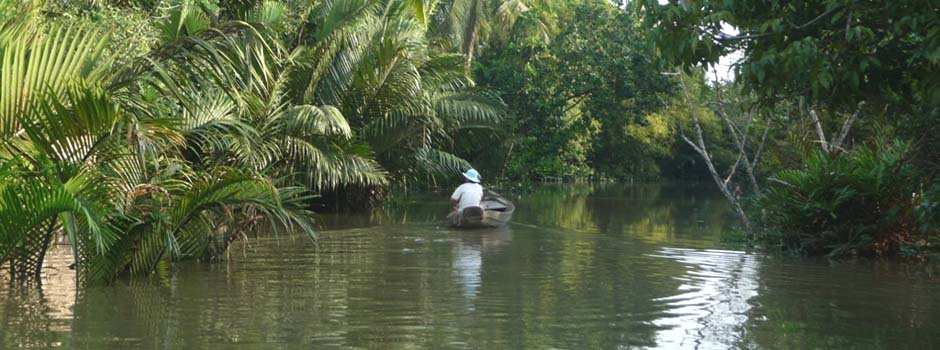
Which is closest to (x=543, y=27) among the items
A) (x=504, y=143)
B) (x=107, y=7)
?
(x=504, y=143)

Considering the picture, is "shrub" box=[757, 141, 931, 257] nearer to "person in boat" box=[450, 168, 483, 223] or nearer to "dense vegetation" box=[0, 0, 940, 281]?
"dense vegetation" box=[0, 0, 940, 281]

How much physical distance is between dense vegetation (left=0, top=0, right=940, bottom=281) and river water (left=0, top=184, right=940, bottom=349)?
0.62 meters

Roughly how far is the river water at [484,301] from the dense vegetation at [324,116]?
2.03ft

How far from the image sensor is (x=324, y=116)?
2136 cm

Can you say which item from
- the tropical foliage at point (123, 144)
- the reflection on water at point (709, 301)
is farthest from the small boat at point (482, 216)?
the reflection on water at point (709, 301)

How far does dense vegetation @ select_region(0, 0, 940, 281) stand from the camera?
28.4 feet

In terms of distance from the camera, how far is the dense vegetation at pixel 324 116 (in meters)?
8.65

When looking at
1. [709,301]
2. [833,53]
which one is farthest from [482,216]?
[833,53]

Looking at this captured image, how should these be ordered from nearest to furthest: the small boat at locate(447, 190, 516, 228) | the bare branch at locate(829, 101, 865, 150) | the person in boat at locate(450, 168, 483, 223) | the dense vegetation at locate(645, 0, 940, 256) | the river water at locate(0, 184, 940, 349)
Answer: the dense vegetation at locate(645, 0, 940, 256), the river water at locate(0, 184, 940, 349), the bare branch at locate(829, 101, 865, 150), the small boat at locate(447, 190, 516, 228), the person in boat at locate(450, 168, 483, 223)

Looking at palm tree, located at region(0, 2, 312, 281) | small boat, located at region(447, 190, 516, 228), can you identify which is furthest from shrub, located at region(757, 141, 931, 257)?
palm tree, located at region(0, 2, 312, 281)

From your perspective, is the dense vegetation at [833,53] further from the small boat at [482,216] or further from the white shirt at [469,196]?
the white shirt at [469,196]

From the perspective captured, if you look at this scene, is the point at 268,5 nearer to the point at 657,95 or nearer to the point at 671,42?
the point at 671,42

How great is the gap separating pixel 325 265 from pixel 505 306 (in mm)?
4034

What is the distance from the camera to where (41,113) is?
9281 mm
